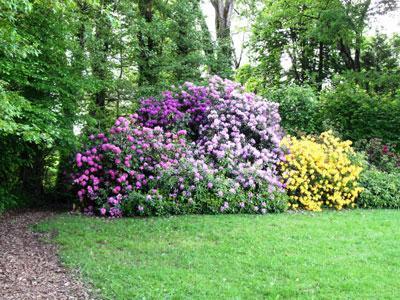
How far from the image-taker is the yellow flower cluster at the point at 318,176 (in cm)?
949

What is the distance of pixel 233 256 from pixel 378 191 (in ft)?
19.0

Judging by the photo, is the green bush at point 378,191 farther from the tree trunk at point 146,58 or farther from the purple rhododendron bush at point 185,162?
the tree trunk at point 146,58

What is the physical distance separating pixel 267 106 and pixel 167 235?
5.26 m

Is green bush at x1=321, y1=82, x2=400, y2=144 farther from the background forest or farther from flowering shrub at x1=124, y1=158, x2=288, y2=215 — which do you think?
flowering shrub at x1=124, y1=158, x2=288, y2=215

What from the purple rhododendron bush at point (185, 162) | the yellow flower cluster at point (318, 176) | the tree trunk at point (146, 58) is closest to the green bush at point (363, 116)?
the yellow flower cluster at point (318, 176)

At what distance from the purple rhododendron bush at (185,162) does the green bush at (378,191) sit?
205 centimetres

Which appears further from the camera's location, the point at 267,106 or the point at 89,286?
the point at 267,106

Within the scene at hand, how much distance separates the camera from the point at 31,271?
500cm

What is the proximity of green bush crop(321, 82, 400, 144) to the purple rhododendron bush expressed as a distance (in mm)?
3623

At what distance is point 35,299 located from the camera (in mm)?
4227

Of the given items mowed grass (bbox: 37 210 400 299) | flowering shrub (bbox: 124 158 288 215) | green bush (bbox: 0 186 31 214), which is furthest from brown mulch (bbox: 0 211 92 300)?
flowering shrub (bbox: 124 158 288 215)

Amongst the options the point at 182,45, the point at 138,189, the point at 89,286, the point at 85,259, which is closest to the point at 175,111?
the point at 138,189

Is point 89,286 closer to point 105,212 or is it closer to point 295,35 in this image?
point 105,212

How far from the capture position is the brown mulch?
438 cm
